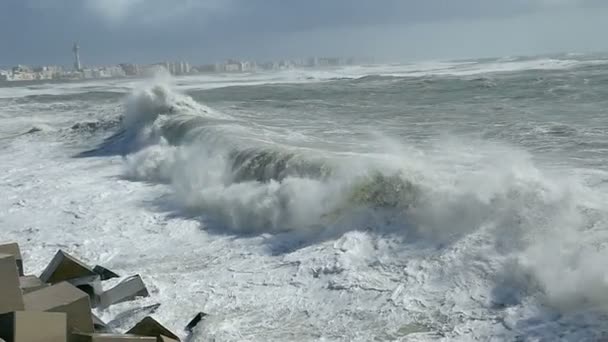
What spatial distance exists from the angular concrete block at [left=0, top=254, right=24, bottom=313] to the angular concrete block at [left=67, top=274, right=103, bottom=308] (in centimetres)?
148

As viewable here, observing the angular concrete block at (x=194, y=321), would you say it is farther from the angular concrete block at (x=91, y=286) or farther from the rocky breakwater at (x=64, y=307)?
the angular concrete block at (x=91, y=286)

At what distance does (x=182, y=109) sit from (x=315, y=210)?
15.3 m

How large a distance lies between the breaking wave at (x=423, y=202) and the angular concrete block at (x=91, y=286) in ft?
9.33

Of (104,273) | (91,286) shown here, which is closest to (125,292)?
(91,286)

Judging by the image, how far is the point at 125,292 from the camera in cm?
671

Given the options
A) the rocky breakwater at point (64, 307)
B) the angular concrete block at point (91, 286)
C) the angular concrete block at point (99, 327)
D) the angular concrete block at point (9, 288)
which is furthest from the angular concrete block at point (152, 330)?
the angular concrete block at point (91, 286)

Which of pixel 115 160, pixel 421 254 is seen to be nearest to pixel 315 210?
pixel 421 254

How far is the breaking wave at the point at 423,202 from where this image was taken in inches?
244

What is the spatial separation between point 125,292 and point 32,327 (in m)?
2.17

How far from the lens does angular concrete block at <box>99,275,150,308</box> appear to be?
6572mm

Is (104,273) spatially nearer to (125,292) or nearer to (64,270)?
(64,270)

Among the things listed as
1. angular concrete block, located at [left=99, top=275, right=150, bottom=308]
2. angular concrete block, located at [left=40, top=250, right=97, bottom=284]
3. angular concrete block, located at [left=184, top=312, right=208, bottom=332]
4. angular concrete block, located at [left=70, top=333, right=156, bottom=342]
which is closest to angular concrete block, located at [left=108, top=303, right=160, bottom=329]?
angular concrete block, located at [left=99, top=275, right=150, bottom=308]

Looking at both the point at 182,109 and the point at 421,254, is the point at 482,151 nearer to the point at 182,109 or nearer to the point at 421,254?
the point at 421,254

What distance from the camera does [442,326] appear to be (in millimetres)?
5586
